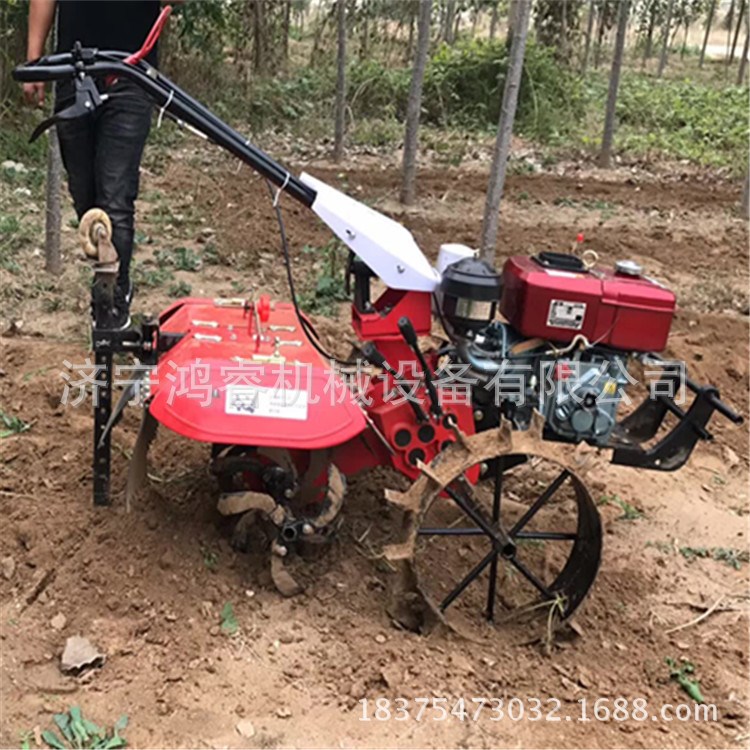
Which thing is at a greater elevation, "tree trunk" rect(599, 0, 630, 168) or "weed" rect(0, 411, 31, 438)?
"tree trunk" rect(599, 0, 630, 168)

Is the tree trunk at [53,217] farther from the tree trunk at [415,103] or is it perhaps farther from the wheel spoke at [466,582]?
the wheel spoke at [466,582]

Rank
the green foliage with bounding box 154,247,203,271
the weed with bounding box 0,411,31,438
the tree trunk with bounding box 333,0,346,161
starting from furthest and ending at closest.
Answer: the tree trunk with bounding box 333,0,346,161 → the green foliage with bounding box 154,247,203,271 → the weed with bounding box 0,411,31,438

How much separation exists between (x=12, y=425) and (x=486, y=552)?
1.95 metres

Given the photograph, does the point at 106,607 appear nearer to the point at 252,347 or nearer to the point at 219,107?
the point at 252,347

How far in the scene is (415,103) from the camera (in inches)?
308

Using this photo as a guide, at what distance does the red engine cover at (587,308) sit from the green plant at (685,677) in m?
1.02

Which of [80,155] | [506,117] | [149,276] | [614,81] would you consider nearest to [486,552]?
[80,155]

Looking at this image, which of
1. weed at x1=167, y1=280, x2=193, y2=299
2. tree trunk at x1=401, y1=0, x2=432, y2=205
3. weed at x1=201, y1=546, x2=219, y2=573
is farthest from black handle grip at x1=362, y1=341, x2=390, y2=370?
tree trunk at x1=401, y1=0, x2=432, y2=205

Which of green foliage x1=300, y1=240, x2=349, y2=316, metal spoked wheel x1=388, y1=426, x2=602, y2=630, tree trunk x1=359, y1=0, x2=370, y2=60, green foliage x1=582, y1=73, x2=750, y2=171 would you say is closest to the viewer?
metal spoked wheel x1=388, y1=426, x2=602, y2=630

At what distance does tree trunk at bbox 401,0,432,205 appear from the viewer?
740 cm

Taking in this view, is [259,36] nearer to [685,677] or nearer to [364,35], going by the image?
[364,35]

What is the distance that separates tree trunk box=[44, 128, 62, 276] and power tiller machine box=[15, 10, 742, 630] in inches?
94.1

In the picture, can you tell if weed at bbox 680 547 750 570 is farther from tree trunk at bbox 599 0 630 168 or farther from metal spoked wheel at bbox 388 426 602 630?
tree trunk at bbox 599 0 630 168

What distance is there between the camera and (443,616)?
110 inches
